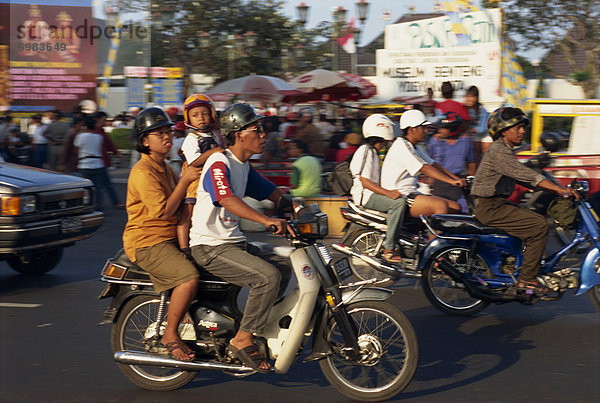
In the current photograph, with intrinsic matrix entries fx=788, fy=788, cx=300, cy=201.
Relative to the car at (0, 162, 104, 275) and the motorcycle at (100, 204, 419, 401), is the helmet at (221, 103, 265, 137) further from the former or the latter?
the car at (0, 162, 104, 275)

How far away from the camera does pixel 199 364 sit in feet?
15.9

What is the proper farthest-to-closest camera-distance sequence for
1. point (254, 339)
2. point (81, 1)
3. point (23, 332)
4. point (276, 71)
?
point (276, 71) < point (81, 1) < point (23, 332) < point (254, 339)

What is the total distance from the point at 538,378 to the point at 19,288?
5656 millimetres

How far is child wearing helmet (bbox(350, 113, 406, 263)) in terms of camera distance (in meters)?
8.09

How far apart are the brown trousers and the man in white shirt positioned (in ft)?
3.18

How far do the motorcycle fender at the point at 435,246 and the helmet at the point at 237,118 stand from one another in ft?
9.46

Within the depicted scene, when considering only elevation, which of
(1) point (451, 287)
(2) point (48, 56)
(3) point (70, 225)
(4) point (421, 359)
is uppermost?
(2) point (48, 56)

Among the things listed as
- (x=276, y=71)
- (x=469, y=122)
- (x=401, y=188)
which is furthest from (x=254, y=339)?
(x=276, y=71)

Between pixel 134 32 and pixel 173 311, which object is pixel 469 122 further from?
pixel 134 32

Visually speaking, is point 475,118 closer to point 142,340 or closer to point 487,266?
point 487,266

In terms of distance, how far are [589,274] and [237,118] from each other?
3552mm

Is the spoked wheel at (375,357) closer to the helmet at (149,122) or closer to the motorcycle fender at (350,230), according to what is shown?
the helmet at (149,122)

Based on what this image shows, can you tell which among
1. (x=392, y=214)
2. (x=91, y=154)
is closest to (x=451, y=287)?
(x=392, y=214)

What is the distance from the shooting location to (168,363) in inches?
192
